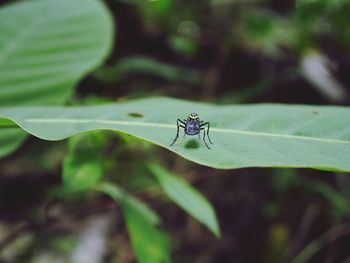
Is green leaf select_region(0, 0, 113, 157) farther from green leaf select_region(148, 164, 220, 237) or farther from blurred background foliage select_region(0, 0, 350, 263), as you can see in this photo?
green leaf select_region(148, 164, 220, 237)

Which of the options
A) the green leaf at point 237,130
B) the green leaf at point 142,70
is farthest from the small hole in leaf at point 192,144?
the green leaf at point 142,70

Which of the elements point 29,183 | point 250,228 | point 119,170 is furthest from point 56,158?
point 250,228

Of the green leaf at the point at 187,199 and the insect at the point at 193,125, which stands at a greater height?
the insect at the point at 193,125

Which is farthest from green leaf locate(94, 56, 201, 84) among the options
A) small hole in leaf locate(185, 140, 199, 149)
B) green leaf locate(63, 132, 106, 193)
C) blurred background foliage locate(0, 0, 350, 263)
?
small hole in leaf locate(185, 140, 199, 149)

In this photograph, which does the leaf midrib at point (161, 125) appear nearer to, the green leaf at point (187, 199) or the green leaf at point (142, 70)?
the green leaf at point (187, 199)

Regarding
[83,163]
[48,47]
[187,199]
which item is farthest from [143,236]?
[48,47]

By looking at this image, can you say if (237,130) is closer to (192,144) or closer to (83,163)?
(192,144)
